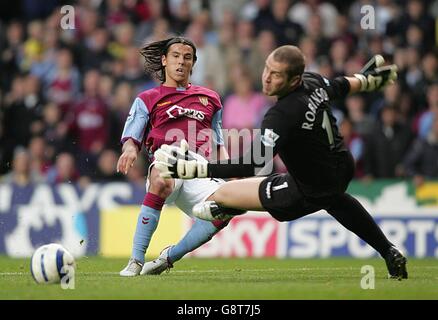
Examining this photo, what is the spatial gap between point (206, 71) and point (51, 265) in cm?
868

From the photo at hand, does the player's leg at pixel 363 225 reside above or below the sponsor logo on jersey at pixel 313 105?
below

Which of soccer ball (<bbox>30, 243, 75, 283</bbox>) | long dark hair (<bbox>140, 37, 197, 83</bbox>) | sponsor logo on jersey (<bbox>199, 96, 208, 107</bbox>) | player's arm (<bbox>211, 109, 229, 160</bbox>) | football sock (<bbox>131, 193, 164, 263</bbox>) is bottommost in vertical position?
soccer ball (<bbox>30, 243, 75, 283</bbox>)

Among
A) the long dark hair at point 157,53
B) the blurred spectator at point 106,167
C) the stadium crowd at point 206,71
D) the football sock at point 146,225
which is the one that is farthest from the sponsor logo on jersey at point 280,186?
the blurred spectator at point 106,167

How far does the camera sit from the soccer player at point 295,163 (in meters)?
8.69

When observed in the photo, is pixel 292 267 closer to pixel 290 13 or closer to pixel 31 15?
pixel 290 13

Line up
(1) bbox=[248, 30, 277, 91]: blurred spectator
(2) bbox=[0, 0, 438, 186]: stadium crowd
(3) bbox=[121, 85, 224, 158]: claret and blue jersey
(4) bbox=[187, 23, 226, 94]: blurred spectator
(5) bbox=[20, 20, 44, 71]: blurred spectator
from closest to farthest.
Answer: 1. (3) bbox=[121, 85, 224, 158]: claret and blue jersey
2. (2) bbox=[0, 0, 438, 186]: stadium crowd
3. (1) bbox=[248, 30, 277, 91]: blurred spectator
4. (4) bbox=[187, 23, 226, 94]: blurred spectator
5. (5) bbox=[20, 20, 44, 71]: blurred spectator

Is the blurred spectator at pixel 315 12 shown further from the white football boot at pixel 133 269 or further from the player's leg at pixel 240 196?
the player's leg at pixel 240 196

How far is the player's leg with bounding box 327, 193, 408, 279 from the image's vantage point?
30.1ft

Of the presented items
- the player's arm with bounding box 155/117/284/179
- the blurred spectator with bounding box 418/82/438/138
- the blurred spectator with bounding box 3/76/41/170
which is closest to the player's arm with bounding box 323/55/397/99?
the player's arm with bounding box 155/117/284/179

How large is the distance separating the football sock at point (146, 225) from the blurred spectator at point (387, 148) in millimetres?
6331

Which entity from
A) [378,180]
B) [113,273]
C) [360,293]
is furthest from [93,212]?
[360,293]

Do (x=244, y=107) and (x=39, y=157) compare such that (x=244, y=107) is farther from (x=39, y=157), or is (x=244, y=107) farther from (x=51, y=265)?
(x=51, y=265)

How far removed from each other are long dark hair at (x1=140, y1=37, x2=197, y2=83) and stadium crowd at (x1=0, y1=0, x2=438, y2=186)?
4793 millimetres

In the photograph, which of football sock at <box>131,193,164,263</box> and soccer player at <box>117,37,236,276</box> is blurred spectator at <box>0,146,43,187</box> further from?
football sock at <box>131,193,164,263</box>
